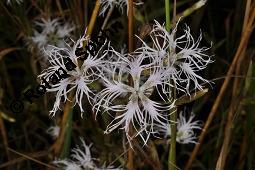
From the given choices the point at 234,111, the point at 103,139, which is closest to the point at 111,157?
the point at 103,139

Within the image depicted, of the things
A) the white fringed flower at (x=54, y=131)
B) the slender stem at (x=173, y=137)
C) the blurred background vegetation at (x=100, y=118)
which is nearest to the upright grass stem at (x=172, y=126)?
the slender stem at (x=173, y=137)

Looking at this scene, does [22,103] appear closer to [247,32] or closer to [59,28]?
[59,28]

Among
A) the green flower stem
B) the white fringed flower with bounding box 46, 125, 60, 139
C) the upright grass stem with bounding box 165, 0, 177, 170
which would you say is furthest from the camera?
the white fringed flower with bounding box 46, 125, 60, 139

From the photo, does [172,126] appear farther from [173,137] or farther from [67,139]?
[67,139]

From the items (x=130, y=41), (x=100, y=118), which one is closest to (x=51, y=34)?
(x=100, y=118)

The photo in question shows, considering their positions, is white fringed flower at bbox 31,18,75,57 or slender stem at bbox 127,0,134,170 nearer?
slender stem at bbox 127,0,134,170

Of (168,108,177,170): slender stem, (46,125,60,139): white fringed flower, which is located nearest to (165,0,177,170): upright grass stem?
(168,108,177,170): slender stem

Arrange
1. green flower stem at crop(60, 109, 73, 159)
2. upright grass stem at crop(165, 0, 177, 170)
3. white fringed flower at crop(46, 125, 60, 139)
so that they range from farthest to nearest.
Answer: white fringed flower at crop(46, 125, 60, 139), green flower stem at crop(60, 109, 73, 159), upright grass stem at crop(165, 0, 177, 170)

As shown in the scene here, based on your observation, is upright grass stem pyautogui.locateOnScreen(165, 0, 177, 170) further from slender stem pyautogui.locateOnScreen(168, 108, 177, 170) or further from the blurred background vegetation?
the blurred background vegetation

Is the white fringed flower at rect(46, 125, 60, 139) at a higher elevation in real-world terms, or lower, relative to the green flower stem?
lower
